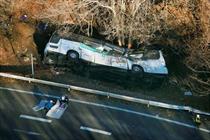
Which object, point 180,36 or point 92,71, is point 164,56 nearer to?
point 180,36

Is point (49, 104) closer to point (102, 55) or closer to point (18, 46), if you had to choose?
point (102, 55)

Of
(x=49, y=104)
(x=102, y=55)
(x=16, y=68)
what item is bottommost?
(x=49, y=104)

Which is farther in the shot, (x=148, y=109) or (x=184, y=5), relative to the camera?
(x=184, y=5)

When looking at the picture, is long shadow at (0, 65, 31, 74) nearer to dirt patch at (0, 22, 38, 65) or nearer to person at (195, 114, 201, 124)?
dirt patch at (0, 22, 38, 65)

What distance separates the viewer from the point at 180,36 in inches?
953

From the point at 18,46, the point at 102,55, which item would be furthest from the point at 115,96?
the point at 18,46

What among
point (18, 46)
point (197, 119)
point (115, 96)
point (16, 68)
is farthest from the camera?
point (18, 46)

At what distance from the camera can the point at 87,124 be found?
59.9 feet

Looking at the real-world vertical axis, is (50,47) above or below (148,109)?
above

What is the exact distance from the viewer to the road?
58.0ft

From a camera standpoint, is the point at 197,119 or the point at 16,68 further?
the point at 16,68

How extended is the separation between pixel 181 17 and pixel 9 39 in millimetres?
9771

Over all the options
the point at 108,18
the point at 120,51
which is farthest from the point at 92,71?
the point at 108,18

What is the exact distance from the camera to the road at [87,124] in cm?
1769
